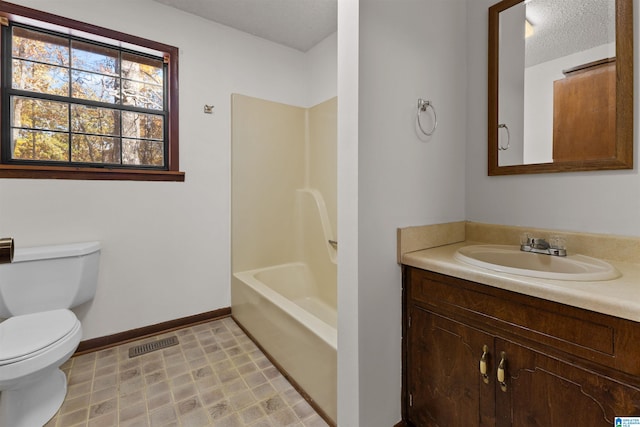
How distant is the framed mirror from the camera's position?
117 centimetres

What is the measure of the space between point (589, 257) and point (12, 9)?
340 centimetres

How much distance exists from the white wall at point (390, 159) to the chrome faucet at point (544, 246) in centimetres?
39

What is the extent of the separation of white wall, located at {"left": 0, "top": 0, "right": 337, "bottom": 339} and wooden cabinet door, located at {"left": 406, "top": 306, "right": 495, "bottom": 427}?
6.00 ft

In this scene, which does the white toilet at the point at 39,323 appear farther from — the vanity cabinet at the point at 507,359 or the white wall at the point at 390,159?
the vanity cabinet at the point at 507,359

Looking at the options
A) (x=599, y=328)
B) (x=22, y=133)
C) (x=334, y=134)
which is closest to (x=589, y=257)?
(x=599, y=328)

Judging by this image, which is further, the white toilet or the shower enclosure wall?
the shower enclosure wall

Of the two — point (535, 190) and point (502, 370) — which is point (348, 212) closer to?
point (502, 370)

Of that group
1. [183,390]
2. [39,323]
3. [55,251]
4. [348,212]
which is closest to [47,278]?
[55,251]

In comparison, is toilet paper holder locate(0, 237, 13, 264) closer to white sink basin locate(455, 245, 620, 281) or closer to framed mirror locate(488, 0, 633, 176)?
white sink basin locate(455, 245, 620, 281)

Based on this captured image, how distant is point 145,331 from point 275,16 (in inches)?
108

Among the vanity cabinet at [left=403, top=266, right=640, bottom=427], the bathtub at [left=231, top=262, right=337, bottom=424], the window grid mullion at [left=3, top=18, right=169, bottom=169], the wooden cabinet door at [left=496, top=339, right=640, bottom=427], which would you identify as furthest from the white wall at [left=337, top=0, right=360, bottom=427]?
the window grid mullion at [left=3, top=18, right=169, bottom=169]

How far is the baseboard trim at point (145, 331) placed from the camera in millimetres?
2023

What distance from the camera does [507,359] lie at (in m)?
0.98

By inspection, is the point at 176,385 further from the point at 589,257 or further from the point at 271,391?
the point at 589,257
